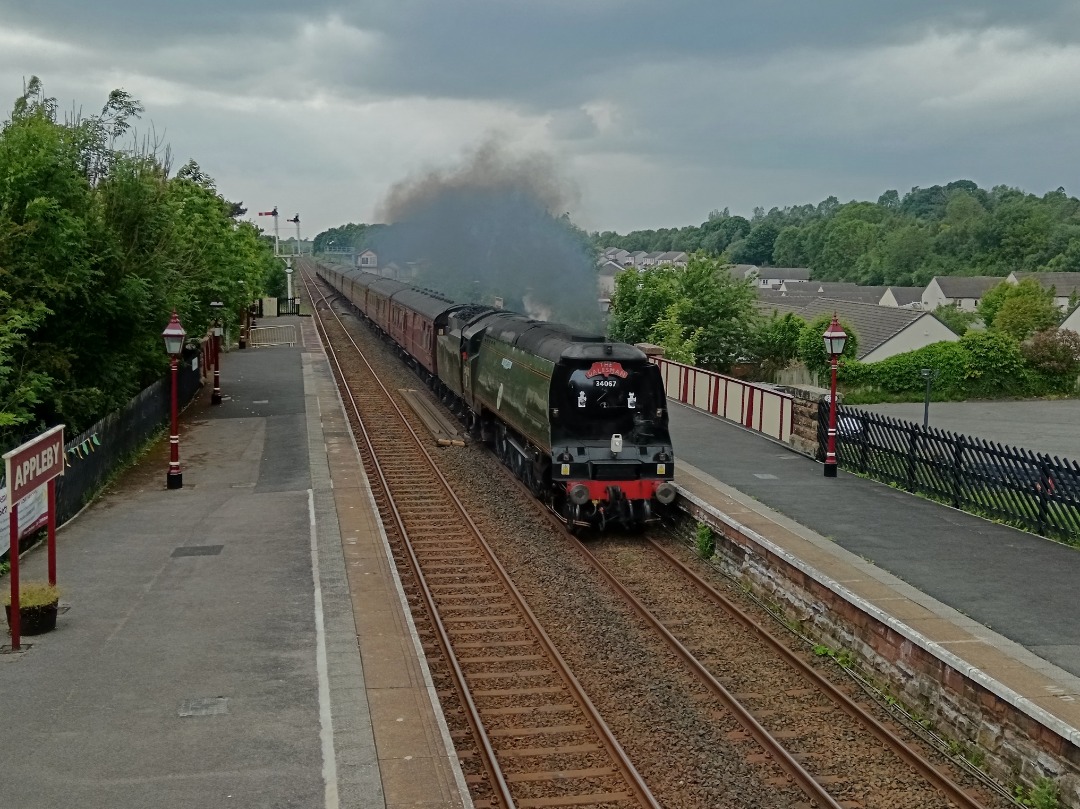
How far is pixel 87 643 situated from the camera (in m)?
10.7

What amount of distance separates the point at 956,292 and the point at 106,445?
7922 cm

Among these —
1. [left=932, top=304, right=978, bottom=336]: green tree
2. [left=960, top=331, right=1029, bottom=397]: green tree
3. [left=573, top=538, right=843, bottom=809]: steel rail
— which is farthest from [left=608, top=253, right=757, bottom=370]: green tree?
[left=573, top=538, right=843, bottom=809]: steel rail

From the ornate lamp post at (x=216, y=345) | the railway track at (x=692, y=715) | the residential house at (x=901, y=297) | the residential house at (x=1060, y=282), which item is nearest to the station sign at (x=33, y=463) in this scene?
the railway track at (x=692, y=715)

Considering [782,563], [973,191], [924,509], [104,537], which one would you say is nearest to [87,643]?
[104,537]

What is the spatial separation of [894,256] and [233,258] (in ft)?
303

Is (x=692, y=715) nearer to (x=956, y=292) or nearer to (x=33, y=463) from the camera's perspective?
(x=33, y=463)

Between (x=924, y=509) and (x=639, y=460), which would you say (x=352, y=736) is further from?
(x=924, y=509)

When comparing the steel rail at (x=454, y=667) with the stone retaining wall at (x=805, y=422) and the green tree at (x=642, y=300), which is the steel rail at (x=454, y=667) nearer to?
the stone retaining wall at (x=805, y=422)

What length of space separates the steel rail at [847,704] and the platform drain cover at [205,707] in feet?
19.2

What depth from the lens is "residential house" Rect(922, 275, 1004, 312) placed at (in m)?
84.8

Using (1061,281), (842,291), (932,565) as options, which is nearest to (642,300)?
(932,565)

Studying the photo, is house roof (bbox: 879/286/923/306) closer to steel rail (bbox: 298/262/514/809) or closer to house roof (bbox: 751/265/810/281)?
house roof (bbox: 751/265/810/281)

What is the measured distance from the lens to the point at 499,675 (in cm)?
1094

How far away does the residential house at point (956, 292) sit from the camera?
84750 millimetres
